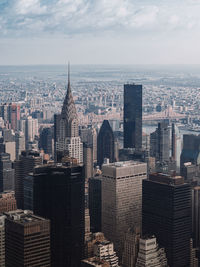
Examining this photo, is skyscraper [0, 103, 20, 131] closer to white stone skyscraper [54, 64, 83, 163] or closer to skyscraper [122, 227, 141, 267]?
white stone skyscraper [54, 64, 83, 163]

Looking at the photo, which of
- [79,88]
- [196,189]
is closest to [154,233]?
[196,189]

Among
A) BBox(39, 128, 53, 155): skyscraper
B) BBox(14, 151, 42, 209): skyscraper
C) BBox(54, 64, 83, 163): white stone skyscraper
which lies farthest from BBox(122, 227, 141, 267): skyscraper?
BBox(39, 128, 53, 155): skyscraper

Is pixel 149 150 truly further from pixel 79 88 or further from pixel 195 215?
pixel 195 215

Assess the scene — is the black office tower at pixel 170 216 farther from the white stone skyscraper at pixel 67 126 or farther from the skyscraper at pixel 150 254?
the white stone skyscraper at pixel 67 126

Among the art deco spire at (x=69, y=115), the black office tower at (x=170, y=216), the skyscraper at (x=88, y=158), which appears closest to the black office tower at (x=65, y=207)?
the black office tower at (x=170, y=216)

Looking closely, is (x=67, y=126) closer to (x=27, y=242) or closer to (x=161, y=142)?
(x=161, y=142)

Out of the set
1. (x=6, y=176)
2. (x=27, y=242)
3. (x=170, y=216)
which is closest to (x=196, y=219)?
(x=170, y=216)
